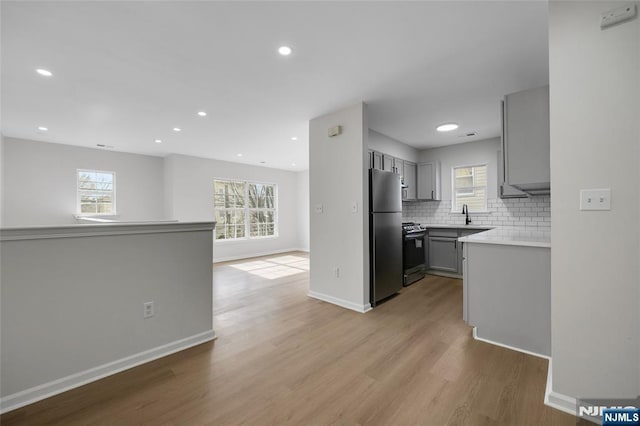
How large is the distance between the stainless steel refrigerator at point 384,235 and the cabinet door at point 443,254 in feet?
4.18

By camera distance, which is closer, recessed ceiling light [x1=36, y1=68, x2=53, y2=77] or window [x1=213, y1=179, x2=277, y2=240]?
recessed ceiling light [x1=36, y1=68, x2=53, y2=77]

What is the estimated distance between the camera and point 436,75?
259 centimetres

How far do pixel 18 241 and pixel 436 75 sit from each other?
3.50 m

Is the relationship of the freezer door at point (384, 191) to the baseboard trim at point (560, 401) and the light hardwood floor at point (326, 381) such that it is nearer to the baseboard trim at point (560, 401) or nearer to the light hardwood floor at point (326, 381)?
the light hardwood floor at point (326, 381)

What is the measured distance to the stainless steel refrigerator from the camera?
3377mm

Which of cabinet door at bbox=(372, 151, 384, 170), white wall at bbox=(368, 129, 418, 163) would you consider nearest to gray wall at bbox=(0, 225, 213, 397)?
cabinet door at bbox=(372, 151, 384, 170)

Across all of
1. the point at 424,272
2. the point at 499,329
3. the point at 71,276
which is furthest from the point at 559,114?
the point at 424,272

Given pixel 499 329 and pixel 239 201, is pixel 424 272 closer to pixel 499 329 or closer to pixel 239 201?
pixel 499 329

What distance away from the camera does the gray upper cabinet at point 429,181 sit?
5.27 metres

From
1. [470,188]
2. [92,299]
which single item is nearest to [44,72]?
[92,299]

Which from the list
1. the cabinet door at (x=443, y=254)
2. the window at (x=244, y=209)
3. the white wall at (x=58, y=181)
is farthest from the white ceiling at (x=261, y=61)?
the window at (x=244, y=209)

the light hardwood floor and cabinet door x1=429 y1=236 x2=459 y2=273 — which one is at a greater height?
cabinet door x1=429 y1=236 x2=459 y2=273

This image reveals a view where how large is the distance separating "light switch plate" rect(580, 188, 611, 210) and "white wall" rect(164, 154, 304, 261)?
6.46 m

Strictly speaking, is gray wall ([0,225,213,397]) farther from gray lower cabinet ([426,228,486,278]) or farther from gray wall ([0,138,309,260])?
gray wall ([0,138,309,260])
